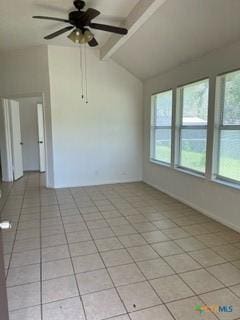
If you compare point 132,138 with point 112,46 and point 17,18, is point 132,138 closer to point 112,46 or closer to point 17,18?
point 112,46

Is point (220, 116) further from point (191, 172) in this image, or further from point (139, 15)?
point (139, 15)

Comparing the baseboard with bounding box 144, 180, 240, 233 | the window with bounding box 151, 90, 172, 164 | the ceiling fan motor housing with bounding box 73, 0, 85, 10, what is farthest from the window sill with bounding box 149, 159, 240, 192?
the ceiling fan motor housing with bounding box 73, 0, 85, 10

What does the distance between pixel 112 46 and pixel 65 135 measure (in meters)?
2.07

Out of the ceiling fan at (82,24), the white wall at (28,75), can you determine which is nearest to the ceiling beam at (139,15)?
the ceiling fan at (82,24)

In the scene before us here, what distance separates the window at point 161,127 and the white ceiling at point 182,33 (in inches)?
23.8

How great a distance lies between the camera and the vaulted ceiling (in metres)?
2.77

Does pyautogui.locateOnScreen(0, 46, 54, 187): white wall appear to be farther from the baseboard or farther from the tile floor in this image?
the baseboard

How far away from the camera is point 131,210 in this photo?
394cm

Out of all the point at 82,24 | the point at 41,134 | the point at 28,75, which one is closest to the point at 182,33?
the point at 82,24

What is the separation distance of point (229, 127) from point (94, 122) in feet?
9.99

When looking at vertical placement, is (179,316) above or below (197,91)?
below

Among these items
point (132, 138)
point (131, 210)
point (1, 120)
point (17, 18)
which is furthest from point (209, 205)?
point (1, 120)

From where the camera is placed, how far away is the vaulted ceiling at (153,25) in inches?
109

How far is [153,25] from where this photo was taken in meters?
3.47
